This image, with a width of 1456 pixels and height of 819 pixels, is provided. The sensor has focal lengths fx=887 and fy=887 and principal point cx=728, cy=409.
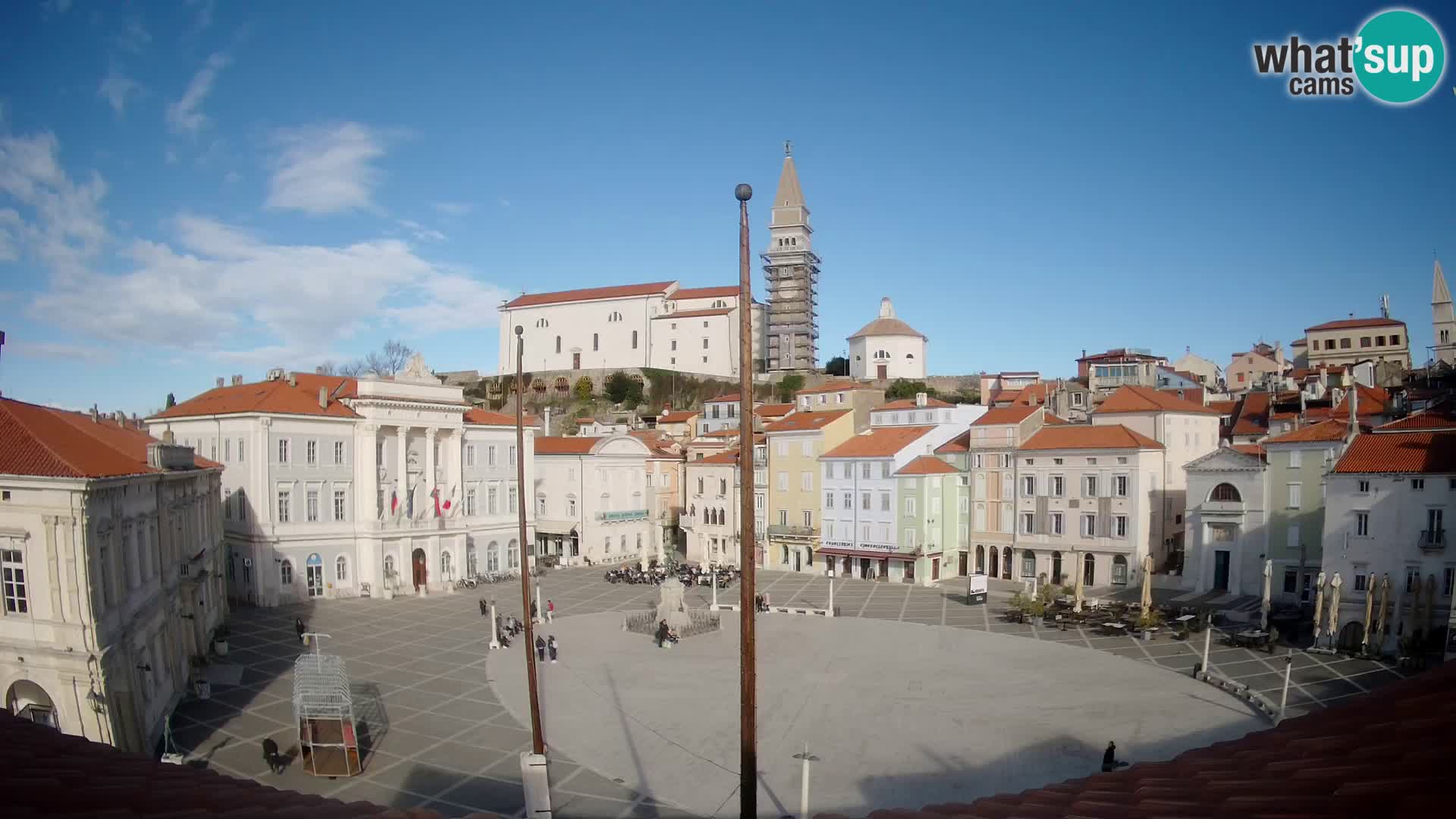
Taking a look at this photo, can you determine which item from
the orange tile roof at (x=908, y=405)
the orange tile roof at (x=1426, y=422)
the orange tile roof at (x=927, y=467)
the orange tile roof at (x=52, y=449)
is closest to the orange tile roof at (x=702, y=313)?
the orange tile roof at (x=908, y=405)

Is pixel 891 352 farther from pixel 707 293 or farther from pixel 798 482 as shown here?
pixel 798 482

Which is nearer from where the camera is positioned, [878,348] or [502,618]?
[502,618]

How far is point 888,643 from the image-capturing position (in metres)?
38.2

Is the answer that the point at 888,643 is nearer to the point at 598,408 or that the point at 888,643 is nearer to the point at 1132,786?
the point at 1132,786

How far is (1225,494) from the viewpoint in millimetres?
46969

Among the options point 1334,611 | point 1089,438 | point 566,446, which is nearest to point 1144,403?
point 1089,438

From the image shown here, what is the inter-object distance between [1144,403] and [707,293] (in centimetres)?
7873

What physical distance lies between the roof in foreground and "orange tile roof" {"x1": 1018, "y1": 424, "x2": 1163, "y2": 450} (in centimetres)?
4333

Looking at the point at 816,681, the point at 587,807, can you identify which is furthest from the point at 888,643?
the point at 587,807

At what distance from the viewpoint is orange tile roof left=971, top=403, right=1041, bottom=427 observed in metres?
56.4

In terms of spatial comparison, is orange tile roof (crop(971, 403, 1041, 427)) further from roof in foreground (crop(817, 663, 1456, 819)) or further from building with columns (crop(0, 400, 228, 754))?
roof in foreground (crop(817, 663, 1456, 819))

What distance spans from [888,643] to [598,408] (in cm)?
8152

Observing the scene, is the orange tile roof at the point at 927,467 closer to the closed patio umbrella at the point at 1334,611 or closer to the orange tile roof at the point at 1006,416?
the orange tile roof at the point at 1006,416

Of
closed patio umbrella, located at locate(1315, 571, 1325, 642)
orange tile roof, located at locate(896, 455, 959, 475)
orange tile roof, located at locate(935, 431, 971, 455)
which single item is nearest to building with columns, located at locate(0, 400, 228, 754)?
closed patio umbrella, located at locate(1315, 571, 1325, 642)
